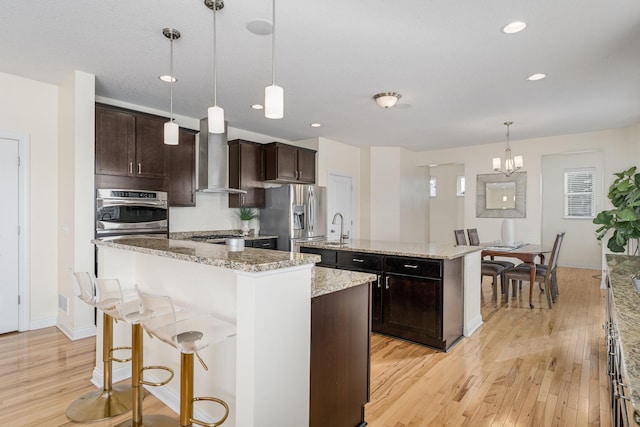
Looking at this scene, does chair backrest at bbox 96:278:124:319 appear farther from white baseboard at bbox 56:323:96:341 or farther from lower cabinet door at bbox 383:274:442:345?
lower cabinet door at bbox 383:274:442:345

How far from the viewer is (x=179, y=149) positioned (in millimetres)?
4441

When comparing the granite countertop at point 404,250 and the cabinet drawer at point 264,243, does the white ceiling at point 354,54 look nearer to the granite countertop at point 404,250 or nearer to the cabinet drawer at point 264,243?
the granite countertop at point 404,250

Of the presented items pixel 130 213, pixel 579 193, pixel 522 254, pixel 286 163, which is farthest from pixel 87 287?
pixel 579 193

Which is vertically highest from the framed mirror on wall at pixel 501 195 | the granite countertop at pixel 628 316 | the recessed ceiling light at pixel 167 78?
the recessed ceiling light at pixel 167 78

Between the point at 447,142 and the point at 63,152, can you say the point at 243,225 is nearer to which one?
the point at 63,152

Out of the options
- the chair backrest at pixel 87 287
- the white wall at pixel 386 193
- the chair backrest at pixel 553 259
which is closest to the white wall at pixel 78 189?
the chair backrest at pixel 87 287

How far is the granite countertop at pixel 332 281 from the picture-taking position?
5.72 feet

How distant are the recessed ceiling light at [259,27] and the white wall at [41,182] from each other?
2.58m

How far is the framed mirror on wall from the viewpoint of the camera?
6.60 m

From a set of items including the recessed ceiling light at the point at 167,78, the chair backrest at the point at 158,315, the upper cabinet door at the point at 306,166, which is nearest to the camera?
the chair backrest at the point at 158,315

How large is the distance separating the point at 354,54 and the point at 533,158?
5009 millimetres

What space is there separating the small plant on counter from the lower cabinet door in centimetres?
284

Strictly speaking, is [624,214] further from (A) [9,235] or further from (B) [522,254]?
(A) [9,235]

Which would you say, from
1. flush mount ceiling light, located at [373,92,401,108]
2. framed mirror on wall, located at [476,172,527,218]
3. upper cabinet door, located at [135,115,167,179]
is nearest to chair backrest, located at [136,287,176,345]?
upper cabinet door, located at [135,115,167,179]
